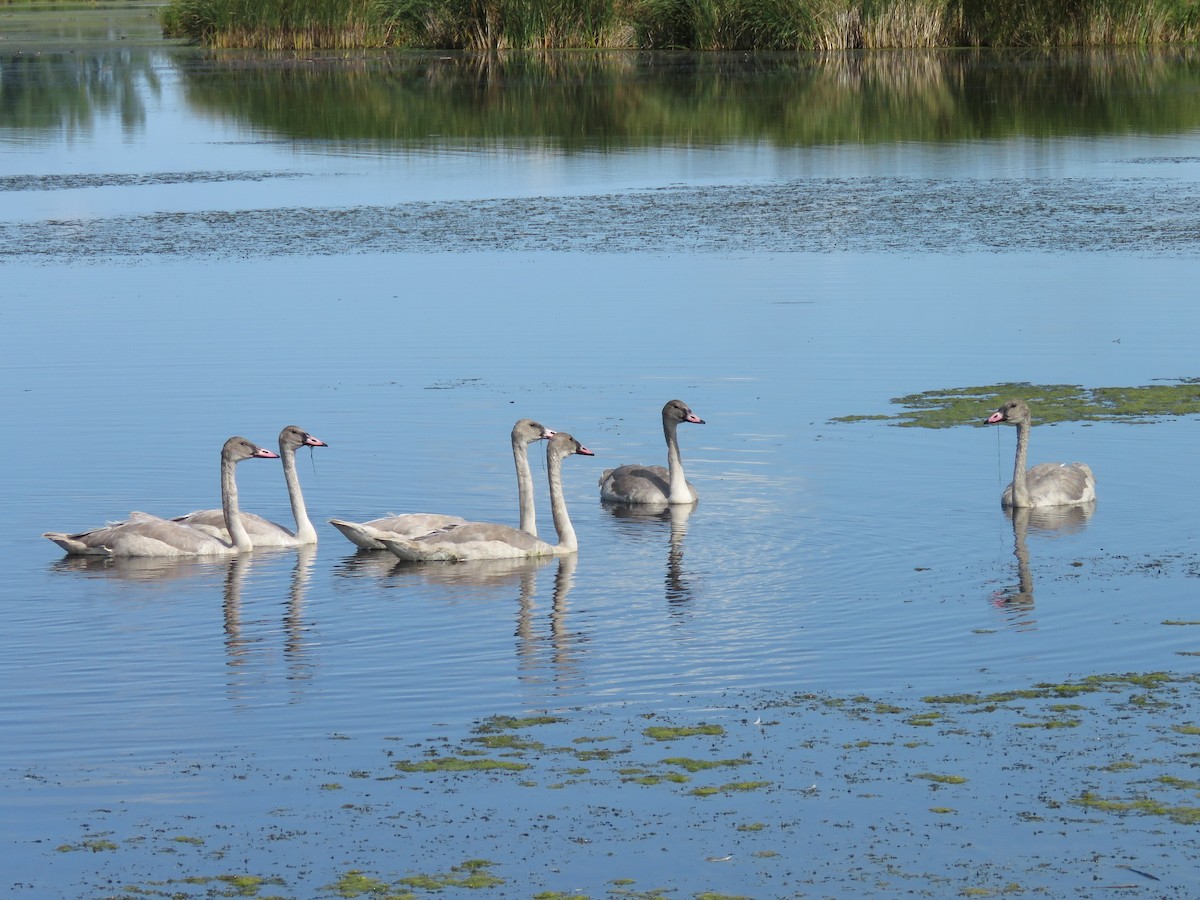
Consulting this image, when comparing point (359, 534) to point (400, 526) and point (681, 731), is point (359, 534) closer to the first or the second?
point (400, 526)

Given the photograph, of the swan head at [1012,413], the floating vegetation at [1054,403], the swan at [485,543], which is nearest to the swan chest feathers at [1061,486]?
the swan head at [1012,413]

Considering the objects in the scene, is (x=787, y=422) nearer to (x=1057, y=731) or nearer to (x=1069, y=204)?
(x=1057, y=731)

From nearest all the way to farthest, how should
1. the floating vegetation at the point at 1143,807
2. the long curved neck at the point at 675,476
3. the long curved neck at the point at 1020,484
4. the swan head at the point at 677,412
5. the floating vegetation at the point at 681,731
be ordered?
1. the floating vegetation at the point at 1143,807
2. the floating vegetation at the point at 681,731
3. the long curved neck at the point at 1020,484
4. the long curved neck at the point at 675,476
5. the swan head at the point at 677,412

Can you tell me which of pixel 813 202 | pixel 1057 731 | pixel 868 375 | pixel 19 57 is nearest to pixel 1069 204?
pixel 813 202

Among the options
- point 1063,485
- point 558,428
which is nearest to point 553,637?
point 1063,485

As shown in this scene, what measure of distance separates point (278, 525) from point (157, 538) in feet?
2.68

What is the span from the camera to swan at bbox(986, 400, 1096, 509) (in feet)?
43.2

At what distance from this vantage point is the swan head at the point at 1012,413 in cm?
1385

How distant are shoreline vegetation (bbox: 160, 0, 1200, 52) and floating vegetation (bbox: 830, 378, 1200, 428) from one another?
36238 mm

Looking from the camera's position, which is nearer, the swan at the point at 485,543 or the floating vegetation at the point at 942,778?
the floating vegetation at the point at 942,778

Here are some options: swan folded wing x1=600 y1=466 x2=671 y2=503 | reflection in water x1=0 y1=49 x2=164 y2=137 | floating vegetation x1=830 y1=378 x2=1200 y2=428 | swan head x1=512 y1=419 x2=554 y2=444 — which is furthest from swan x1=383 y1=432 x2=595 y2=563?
reflection in water x1=0 y1=49 x2=164 y2=137

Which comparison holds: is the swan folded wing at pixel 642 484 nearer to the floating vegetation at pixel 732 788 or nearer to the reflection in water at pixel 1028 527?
the reflection in water at pixel 1028 527

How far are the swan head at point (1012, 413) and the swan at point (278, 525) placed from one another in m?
4.56

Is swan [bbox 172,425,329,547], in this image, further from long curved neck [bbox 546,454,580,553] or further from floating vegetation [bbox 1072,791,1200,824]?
floating vegetation [bbox 1072,791,1200,824]
